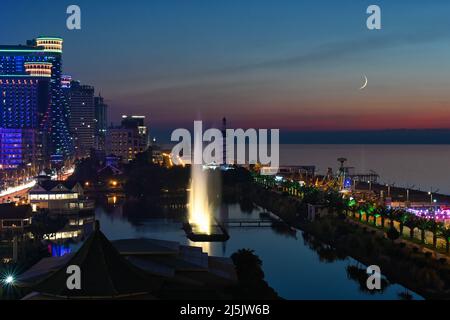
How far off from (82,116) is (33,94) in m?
20.8

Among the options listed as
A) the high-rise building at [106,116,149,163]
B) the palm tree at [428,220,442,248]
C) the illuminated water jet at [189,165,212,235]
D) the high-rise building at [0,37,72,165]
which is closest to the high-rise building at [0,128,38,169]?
the high-rise building at [0,37,72,165]

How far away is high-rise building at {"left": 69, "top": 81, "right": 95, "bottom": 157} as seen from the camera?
90062 millimetres

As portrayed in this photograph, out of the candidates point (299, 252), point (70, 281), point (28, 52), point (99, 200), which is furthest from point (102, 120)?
point (70, 281)

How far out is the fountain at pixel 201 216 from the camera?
19.8 m

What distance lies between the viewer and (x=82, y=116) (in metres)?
91.8

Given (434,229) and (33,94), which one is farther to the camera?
(33,94)

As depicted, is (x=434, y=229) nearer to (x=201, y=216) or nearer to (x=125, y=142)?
(x=201, y=216)

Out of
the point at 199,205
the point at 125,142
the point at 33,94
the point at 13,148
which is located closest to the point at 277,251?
the point at 199,205

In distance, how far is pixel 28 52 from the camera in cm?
7306

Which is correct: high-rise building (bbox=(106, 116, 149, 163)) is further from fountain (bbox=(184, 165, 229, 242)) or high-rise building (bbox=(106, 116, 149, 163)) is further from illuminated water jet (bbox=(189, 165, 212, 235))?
fountain (bbox=(184, 165, 229, 242))

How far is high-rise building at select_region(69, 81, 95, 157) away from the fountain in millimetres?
50957
